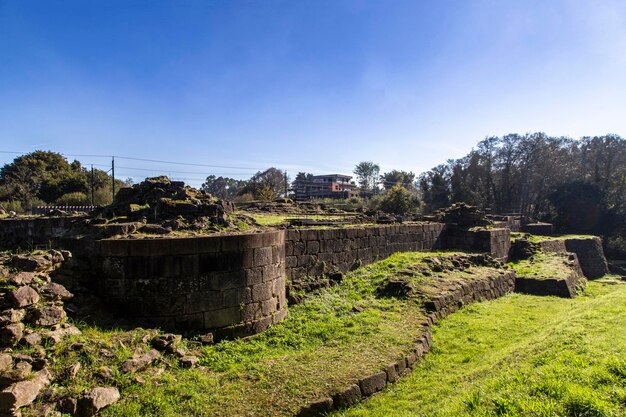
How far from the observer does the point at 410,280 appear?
420 inches

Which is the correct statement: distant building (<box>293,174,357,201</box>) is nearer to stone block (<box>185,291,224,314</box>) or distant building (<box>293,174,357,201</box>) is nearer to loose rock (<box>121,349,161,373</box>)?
stone block (<box>185,291,224,314</box>)

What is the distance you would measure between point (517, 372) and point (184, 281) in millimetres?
5240

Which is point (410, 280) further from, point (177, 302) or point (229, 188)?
point (229, 188)

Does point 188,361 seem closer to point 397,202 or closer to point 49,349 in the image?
point 49,349

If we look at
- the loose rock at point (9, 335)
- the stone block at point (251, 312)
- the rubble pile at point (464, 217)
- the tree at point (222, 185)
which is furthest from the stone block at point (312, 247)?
the tree at point (222, 185)

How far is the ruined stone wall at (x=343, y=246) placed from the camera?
34.2ft

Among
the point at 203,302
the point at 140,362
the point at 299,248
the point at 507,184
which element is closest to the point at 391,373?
the point at 203,302

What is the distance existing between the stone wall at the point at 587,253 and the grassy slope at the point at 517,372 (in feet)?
57.3

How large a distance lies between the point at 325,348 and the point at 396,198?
30.4 metres

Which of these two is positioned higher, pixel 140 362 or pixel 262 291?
pixel 262 291

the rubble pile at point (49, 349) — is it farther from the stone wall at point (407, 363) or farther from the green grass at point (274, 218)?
the green grass at point (274, 218)

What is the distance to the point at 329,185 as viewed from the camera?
7912cm

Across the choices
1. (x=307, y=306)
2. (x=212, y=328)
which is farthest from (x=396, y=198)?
(x=212, y=328)

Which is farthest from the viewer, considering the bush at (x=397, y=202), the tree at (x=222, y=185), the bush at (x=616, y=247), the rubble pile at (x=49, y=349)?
the tree at (x=222, y=185)
